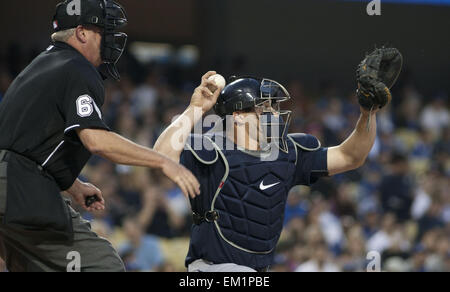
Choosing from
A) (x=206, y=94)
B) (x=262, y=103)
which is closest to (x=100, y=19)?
(x=206, y=94)

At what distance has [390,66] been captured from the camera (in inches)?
150

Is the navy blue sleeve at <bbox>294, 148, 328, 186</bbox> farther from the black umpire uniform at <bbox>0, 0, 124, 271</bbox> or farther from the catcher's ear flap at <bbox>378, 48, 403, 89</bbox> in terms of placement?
the black umpire uniform at <bbox>0, 0, 124, 271</bbox>

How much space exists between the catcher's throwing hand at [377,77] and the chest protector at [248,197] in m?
0.57

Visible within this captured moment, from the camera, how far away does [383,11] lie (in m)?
12.1

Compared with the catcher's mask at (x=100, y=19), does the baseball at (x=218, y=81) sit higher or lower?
lower

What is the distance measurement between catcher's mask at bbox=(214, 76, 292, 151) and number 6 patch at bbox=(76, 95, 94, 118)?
914 mm

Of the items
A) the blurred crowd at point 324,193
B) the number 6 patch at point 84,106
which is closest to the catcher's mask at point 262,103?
the number 6 patch at point 84,106

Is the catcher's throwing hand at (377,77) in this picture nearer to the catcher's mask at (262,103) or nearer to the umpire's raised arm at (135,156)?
the catcher's mask at (262,103)

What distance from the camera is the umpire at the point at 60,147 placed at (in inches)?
122

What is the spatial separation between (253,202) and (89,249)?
0.89m

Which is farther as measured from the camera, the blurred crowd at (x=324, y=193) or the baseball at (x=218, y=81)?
the blurred crowd at (x=324, y=193)

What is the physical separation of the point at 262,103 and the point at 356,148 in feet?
1.94

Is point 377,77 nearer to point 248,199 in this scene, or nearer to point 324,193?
point 248,199
